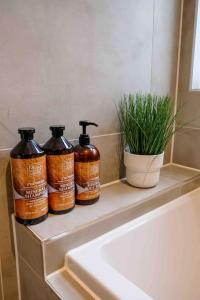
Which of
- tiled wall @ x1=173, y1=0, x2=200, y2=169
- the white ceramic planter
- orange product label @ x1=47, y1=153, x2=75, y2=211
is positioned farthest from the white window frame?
orange product label @ x1=47, y1=153, x2=75, y2=211

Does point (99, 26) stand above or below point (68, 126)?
above

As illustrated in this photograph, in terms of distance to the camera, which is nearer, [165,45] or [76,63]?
[76,63]

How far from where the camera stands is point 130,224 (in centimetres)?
75

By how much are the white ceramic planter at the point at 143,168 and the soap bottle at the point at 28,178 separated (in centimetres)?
35

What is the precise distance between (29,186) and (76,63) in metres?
0.40

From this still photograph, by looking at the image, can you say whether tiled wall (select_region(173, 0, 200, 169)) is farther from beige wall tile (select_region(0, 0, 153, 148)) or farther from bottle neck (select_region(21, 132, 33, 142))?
bottle neck (select_region(21, 132, 33, 142))

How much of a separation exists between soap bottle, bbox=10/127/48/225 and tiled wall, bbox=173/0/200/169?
2.41ft

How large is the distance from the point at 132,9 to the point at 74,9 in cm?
25

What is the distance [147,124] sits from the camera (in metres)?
0.84

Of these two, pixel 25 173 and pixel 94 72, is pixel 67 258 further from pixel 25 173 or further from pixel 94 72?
pixel 94 72

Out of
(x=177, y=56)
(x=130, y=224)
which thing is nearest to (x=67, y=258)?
(x=130, y=224)

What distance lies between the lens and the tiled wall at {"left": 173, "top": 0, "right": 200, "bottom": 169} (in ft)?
3.40

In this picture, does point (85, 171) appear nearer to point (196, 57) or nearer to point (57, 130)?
point (57, 130)

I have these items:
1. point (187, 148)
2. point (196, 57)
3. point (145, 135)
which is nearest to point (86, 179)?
point (145, 135)
